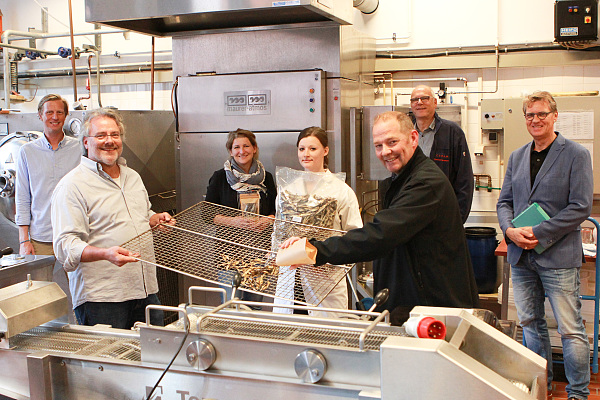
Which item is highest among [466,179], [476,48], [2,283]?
[476,48]

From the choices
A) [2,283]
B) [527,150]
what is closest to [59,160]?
[2,283]

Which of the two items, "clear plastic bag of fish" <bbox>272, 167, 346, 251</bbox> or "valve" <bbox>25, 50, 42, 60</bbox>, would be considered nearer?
"clear plastic bag of fish" <bbox>272, 167, 346, 251</bbox>

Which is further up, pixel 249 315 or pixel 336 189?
pixel 336 189

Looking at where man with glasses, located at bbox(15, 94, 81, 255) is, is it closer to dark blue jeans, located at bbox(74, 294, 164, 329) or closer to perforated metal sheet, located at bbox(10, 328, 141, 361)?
dark blue jeans, located at bbox(74, 294, 164, 329)

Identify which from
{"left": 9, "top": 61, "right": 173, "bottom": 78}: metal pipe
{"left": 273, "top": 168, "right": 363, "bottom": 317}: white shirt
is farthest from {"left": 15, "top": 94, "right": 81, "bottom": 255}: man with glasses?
{"left": 9, "top": 61, "right": 173, "bottom": 78}: metal pipe

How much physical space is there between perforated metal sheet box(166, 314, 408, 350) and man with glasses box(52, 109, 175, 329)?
2.86ft

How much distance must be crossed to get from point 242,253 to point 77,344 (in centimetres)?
63

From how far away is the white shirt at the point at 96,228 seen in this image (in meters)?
2.24

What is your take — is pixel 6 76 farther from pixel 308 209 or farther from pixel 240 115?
pixel 308 209

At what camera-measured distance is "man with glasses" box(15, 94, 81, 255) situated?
3.42m

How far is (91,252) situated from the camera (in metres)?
2.13

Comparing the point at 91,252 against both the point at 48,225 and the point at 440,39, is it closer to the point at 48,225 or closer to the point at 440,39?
the point at 48,225

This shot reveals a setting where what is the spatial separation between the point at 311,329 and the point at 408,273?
529 millimetres

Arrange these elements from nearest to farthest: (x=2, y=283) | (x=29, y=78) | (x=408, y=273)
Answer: (x=408, y=273), (x=2, y=283), (x=29, y=78)
